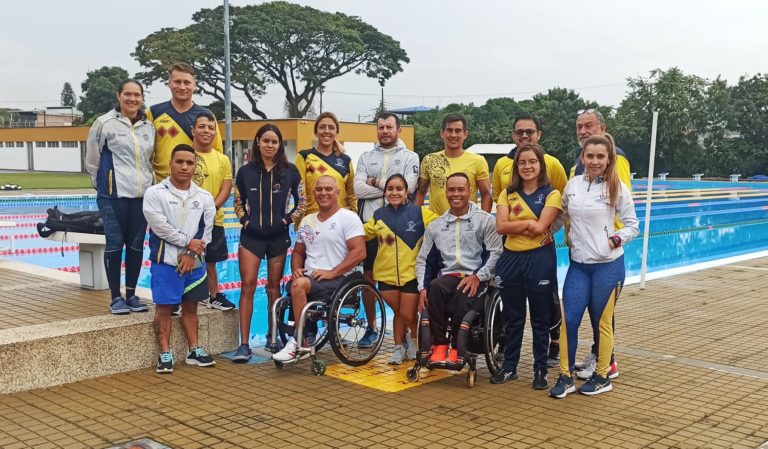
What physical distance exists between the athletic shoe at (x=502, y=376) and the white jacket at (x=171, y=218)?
7.55ft

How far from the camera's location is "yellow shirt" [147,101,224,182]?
5.60 metres

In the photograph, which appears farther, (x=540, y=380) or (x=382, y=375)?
(x=382, y=375)

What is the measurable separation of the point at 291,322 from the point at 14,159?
192 ft

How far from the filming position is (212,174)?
5.67 meters

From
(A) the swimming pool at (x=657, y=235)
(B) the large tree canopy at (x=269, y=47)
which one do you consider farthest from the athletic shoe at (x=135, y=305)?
(B) the large tree canopy at (x=269, y=47)

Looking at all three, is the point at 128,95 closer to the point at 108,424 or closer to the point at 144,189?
the point at 144,189

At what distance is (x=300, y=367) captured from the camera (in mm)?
5430

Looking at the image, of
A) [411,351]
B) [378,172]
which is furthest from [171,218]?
[411,351]

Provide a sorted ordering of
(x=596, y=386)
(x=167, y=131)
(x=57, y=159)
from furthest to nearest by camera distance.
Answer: (x=57, y=159), (x=167, y=131), (x=596, y=386)

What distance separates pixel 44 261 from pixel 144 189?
8.26m

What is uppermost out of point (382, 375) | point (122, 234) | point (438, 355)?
point (122, 234)

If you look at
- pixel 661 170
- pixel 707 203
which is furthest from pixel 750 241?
pixel 661 170

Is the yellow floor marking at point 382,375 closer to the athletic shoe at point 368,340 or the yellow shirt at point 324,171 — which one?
the athletic shoe at point 368,340

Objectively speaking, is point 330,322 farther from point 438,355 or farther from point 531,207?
point 531,207
